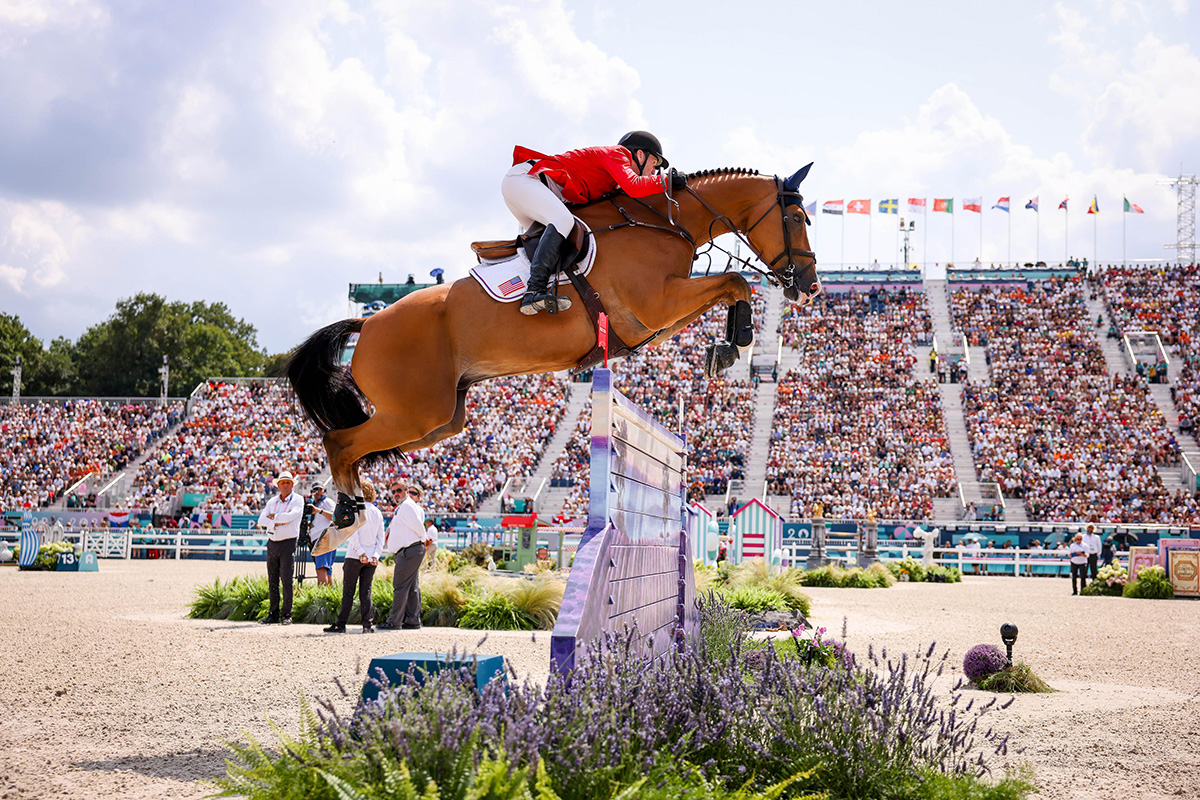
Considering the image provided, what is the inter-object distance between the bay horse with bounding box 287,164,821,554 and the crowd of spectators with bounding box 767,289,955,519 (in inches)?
813

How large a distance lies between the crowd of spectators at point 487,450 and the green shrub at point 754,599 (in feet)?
63.1

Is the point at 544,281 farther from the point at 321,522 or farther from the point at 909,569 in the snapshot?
the point at 909,569

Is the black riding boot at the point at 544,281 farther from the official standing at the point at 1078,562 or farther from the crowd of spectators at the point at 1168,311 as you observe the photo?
the crowd of spectators at the point at 1168,311

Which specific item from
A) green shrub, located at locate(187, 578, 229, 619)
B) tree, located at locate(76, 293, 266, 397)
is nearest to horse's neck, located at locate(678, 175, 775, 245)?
green shrub, located at locate(187, 578, 229, 619)

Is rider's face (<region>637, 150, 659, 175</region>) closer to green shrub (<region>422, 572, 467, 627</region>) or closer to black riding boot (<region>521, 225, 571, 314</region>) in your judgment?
black riding boot (<region>521, 225, 571, 314</region>)

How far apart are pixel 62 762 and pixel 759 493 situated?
27.6 m

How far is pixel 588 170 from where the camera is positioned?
189 inches

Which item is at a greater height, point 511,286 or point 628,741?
point 511,286

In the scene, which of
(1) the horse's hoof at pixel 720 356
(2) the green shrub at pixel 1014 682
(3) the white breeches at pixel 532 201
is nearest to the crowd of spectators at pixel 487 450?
(2) the green shrub at pixel 1014 682

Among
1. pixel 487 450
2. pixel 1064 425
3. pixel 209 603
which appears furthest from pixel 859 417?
pixel 209 603

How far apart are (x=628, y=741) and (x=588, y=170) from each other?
2.94 metres

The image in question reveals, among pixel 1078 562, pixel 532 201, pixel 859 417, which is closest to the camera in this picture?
pixel 532 201

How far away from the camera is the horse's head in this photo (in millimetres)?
4930

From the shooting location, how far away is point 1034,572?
24.0 meters
